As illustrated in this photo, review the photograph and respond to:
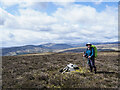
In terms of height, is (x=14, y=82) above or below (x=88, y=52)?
below

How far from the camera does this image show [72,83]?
831 cm

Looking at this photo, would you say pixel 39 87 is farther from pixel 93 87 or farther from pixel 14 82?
pixel 93 87

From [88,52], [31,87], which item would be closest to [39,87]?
[31,87]

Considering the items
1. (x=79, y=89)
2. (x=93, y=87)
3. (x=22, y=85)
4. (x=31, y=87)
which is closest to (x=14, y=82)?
(x=22, y=85)

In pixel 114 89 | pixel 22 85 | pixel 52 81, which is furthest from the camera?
pixel 52 81

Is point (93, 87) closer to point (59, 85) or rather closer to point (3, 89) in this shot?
point (59, 85)

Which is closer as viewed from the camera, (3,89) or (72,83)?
(3,89)

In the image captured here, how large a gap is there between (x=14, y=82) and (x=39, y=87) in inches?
107

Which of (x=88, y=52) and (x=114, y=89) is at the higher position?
(x=88, y=52)

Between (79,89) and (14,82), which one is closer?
(79,89)

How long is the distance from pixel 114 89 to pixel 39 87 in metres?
5.45

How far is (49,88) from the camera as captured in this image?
295 inches

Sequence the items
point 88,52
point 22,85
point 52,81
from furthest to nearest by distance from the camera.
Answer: point 88,52 → point 52,81 → point 22,85

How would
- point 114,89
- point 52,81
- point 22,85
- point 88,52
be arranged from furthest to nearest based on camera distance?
1. point 88,52
2. point 52,81
3. point 22,85
4. point 114,89
